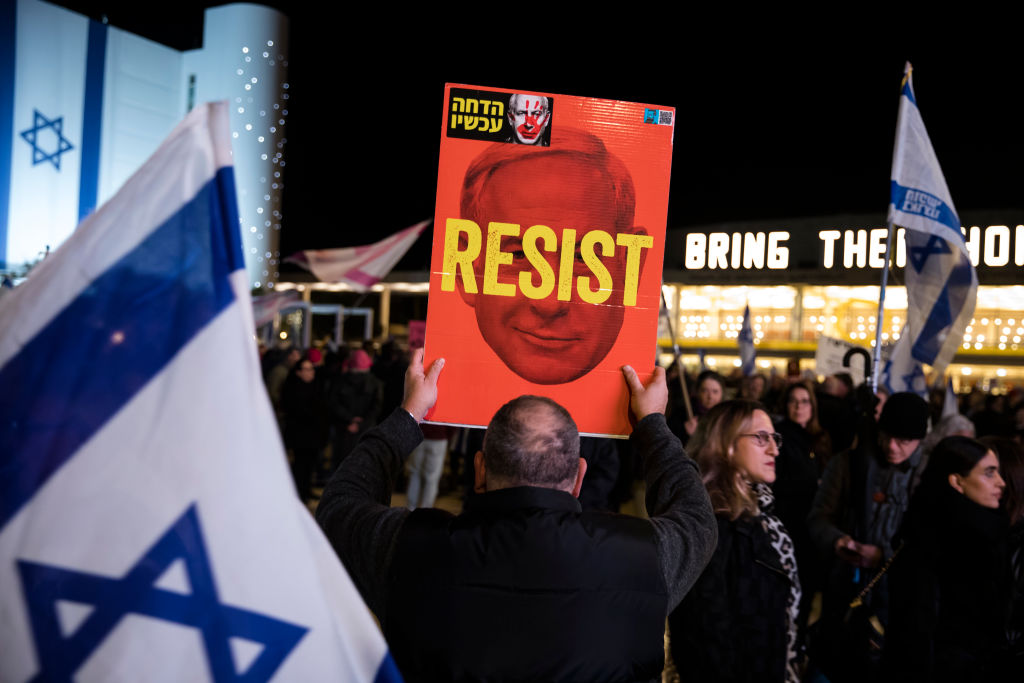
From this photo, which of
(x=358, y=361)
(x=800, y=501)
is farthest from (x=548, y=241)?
(x=358, y=361)

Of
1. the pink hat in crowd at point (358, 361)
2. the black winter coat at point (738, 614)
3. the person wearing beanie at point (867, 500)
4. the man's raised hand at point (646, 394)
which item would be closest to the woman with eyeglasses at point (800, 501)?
the person wearing beanie at point (867, 500)

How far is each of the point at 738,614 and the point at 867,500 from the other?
6.04 feet

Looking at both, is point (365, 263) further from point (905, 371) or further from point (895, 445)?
point (895, 445)

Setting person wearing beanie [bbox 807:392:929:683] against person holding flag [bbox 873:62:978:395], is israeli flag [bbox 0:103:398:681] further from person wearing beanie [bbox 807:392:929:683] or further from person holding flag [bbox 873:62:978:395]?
person holding flag [bbox 873:62:978:395]

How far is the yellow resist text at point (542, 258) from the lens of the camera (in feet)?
7.95

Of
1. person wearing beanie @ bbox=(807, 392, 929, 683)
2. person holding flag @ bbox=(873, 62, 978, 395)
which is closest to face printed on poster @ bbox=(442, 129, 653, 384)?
person wearing beanie @ bbox=(807, 392, 929, 683)

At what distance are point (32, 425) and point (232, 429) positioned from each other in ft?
1.02

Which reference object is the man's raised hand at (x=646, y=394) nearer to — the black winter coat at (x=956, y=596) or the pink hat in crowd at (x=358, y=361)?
the black winter coat at (x=956, y=596)

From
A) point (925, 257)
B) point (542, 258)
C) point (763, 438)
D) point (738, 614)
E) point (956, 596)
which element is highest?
point (925, 257)

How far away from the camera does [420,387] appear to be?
2.37 m

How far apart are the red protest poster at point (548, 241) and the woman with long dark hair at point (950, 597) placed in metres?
1.37

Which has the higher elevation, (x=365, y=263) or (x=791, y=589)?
(x=365, y=263)

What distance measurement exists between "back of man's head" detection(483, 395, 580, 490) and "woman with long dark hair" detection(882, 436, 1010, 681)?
1737mm

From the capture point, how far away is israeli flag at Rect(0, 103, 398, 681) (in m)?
1.20
